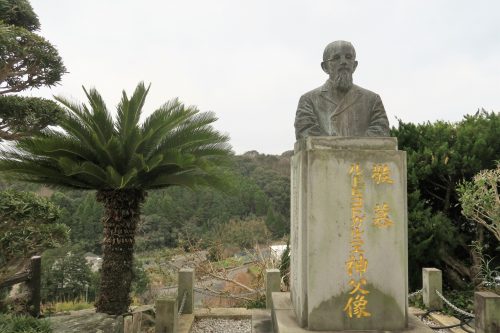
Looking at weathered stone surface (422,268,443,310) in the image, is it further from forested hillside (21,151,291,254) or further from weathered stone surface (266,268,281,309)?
forested hillside (21,151,291,254)

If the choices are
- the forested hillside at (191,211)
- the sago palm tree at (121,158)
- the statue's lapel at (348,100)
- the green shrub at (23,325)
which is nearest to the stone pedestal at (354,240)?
the statue's lapel at (348,100)

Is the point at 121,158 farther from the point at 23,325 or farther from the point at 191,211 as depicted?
the point at 191,211

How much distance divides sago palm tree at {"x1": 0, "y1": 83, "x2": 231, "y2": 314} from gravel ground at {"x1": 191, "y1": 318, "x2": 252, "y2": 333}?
1.36m

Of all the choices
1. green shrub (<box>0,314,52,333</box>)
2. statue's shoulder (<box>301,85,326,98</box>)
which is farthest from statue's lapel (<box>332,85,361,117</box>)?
green shrub (<box>0,314,52,333</box>)

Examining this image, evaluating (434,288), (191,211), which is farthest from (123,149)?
(191,211)

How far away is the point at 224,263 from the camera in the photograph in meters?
10.6


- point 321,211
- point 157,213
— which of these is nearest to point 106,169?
point 321,211

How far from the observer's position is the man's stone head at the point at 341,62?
3936mm

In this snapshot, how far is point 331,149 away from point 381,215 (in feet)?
2.38

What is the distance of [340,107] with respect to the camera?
13.3 ft

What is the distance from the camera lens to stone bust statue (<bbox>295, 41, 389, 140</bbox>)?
156 inches

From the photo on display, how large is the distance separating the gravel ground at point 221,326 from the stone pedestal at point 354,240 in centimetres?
347

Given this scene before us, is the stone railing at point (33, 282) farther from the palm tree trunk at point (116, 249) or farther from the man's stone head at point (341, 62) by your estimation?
the man's stone head at point (341, 62)

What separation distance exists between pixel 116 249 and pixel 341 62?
5.06 m
